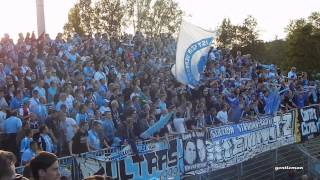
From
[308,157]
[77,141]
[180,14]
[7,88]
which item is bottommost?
[308,157]

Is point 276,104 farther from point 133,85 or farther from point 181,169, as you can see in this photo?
point 181,169

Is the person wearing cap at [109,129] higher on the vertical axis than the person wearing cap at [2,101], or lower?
lower

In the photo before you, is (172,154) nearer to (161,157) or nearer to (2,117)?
(161,157)

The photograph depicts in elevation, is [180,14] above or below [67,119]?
above

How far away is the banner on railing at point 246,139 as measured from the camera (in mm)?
13891

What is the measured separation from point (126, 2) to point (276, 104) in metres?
39.9

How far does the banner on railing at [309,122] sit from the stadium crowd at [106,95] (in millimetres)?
777

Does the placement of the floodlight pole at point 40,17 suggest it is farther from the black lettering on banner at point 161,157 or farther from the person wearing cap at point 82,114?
the black lettering on banner at point 161,157

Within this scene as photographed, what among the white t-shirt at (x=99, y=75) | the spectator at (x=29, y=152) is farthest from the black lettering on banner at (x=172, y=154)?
the white t-shirt at (x=99, y=75)

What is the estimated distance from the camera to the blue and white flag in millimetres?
15711

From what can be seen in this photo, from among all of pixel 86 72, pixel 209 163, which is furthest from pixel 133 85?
pixel 209 163

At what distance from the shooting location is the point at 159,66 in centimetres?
2120

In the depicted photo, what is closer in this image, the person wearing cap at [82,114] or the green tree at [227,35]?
the person wearing cap at [82,114]

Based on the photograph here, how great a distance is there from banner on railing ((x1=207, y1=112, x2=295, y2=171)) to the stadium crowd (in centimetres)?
55
